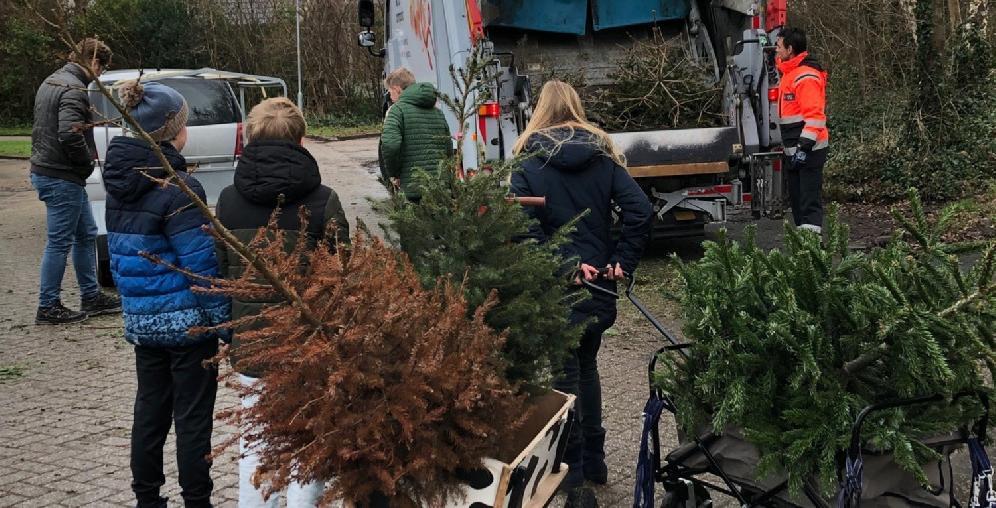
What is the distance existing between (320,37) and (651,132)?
1984 cm

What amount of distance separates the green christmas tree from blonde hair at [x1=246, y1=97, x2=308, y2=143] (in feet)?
2.11

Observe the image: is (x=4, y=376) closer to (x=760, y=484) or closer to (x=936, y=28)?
(x=760, y=484)

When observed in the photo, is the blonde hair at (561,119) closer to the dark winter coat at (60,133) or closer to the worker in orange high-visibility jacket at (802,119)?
the dark winter coat at (60,133)

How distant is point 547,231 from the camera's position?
411 centimetres

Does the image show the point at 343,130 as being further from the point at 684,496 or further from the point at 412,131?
the point at 684,496

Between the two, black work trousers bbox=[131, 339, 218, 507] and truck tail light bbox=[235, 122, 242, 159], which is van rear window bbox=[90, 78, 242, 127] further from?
black work trousers bbox=[131, 339, 218, 507]

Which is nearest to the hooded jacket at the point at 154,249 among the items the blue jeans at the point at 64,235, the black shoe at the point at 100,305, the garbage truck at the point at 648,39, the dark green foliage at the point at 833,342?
the dark green foliage at the point at 833,342

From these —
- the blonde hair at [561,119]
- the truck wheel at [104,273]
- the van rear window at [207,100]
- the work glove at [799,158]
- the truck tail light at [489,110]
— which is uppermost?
the van rear window at [207,100]

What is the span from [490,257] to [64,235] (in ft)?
16.6

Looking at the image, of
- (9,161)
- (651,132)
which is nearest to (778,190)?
(651,132)

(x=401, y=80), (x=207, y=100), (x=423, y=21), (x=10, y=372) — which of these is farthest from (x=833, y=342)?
(x=207, y=100)

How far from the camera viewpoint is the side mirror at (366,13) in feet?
38.9

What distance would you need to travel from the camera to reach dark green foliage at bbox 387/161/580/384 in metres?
2.90

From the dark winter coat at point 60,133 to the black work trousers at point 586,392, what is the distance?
4.20m
